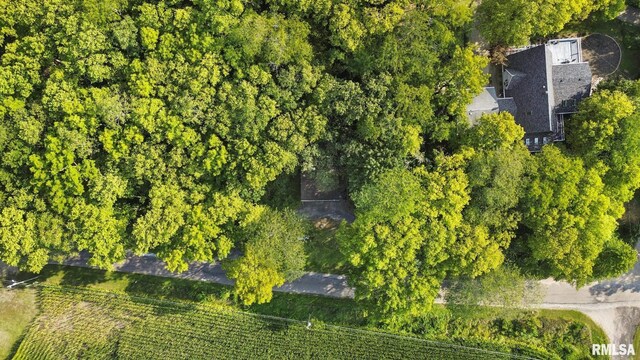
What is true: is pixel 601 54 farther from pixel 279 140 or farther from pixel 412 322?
pixel 279 140

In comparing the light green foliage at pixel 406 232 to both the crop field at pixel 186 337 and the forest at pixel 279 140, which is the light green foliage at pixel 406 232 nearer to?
the forest at pixel 279 140

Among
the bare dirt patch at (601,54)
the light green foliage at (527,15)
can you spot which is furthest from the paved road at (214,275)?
the bare dirt patch at (601,54)

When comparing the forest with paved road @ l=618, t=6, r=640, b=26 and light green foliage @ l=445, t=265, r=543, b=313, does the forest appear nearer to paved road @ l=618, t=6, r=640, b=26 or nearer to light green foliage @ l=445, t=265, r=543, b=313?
light green foliage @ l=445, t=265, r=543, b=313

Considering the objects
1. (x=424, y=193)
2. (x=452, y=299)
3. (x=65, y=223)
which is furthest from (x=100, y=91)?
(x=452, y=299)

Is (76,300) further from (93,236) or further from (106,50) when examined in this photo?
(106,50)

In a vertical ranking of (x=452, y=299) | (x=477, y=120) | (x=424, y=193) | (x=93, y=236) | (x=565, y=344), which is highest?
(x=477, y=120)

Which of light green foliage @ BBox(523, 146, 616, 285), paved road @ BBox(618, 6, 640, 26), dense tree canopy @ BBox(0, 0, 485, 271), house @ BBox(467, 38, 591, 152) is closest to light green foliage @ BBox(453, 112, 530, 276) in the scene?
light green foliage @ BBox(523, 146, 616, 285)

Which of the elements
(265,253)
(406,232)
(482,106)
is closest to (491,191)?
(406,232)

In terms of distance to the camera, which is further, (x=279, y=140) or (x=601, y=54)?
(x=601, y=54)
